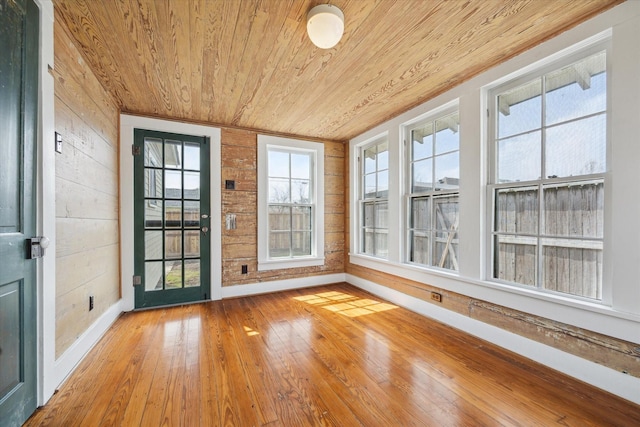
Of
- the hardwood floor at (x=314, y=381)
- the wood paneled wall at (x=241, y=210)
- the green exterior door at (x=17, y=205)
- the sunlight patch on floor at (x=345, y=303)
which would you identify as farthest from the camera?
the wood paneled wall at (x=241, y=210)

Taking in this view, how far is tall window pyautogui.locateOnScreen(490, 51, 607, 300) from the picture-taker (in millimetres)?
1766

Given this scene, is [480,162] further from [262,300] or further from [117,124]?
[117,124]

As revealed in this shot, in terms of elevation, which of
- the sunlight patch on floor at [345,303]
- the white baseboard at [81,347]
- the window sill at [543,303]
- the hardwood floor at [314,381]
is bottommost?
the sunlight patch on floor at [345,303]

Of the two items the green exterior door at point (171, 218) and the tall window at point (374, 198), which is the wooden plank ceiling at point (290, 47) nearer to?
the green exterior door at point (171, 218)

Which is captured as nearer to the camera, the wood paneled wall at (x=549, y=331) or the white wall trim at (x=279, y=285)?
the wood paneled wall at (x=549, y=331)

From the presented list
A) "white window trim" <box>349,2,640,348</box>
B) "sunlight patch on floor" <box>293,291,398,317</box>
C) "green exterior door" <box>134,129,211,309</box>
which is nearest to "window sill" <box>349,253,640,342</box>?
"white window trim" <box>349,2,640,348</box>

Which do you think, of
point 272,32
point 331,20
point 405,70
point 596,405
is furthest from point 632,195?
point 272,32

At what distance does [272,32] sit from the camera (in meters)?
1.82

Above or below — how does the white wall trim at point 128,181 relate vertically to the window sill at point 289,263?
above

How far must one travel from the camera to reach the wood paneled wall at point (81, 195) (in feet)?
5.86

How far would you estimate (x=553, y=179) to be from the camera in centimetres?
195

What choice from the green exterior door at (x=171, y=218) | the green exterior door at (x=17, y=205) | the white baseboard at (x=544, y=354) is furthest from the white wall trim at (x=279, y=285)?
the green exterior door at (x=17, y=205)

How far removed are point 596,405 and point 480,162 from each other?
71.2 inches

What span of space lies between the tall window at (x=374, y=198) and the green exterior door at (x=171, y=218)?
2326 mm
